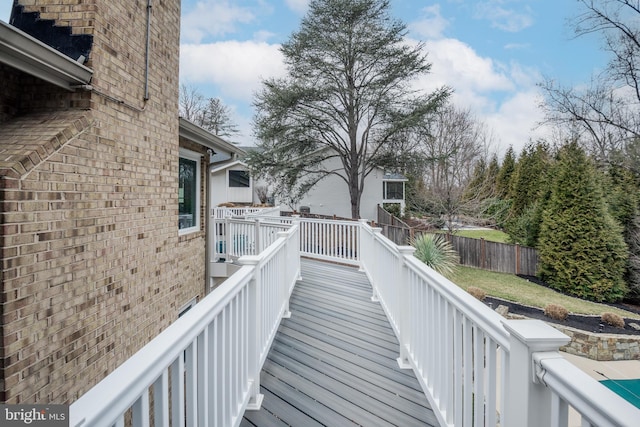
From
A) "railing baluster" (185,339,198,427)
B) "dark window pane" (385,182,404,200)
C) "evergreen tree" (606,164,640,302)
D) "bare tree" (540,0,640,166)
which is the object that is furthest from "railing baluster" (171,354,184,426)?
"dark window pane" (385,182,404,200)

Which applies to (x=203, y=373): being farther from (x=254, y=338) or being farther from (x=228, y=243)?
(x=228, y=243)

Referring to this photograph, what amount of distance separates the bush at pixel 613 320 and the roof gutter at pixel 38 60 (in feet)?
39.2

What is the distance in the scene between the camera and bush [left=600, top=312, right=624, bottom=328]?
852cm

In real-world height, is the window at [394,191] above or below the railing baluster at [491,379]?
above

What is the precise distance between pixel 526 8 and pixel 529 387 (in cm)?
1699

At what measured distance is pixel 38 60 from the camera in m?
2.61

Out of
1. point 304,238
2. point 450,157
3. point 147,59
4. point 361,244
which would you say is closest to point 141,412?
point 147,59

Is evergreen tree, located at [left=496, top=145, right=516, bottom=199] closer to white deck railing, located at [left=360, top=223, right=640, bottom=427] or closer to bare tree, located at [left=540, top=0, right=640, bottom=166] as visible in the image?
bare tree, located at [left=540, top=0, right=640, bottom=166]

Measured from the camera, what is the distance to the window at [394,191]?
920 inches

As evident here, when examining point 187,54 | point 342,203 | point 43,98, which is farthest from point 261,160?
point 43,98

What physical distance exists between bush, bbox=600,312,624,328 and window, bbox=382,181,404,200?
15184 millimetres

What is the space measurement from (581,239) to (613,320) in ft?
10.9

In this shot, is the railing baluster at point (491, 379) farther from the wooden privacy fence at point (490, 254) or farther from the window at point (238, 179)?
the window at point (238, 179)

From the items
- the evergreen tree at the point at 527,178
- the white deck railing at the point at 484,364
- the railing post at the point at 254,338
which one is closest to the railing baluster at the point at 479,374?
the white deck railing at the point at 484,364
